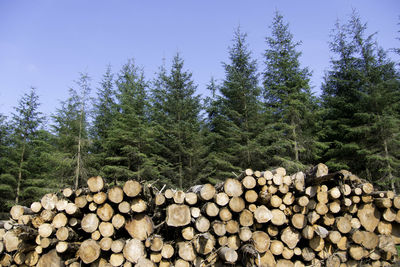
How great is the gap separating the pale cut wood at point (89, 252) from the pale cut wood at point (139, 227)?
0.51 meters

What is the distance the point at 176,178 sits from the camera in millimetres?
12820

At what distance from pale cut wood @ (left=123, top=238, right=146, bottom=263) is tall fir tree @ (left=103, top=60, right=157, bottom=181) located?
859 centimetres

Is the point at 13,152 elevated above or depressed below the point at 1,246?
above

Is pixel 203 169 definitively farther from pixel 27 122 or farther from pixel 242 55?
pixel 27 122

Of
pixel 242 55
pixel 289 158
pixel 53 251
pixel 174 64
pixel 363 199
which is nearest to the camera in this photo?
pixel 53 251

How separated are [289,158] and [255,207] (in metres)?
8.07

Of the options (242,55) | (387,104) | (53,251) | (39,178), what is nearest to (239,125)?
(242,55)

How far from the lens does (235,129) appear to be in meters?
12.3

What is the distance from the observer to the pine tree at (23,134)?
47.4 ft

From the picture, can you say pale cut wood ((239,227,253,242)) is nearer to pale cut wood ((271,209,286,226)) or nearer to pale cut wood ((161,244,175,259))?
pale cut wood ((271,209,286,226))

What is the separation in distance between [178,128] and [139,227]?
960 cm

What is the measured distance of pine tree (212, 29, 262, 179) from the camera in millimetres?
11984

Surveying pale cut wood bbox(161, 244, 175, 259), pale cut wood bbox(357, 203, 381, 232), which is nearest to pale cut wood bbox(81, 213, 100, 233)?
pale cut wood bbox(161, 244, 175, 259)

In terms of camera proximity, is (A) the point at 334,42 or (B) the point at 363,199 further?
(A) the point at 334,42
